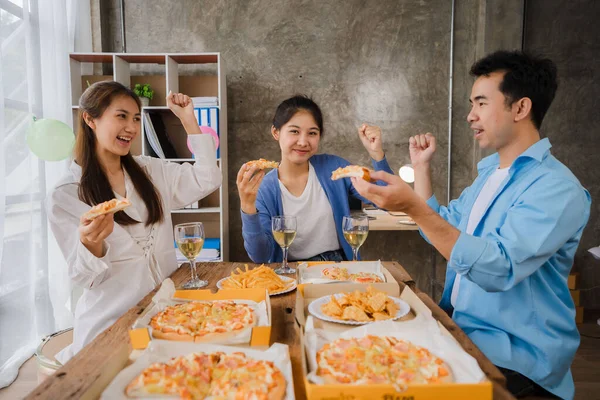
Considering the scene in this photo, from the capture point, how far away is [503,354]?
129 cm

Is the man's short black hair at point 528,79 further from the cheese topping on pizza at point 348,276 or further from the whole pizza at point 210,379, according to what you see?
the whole pizza at point 210,379

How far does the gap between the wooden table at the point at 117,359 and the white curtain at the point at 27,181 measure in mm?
2100

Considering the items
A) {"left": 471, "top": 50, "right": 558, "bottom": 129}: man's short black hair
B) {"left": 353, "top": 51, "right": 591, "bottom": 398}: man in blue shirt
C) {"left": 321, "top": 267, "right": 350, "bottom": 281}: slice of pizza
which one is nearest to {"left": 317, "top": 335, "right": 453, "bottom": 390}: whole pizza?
{"left": 353, "top": 51, "right": 591, "bottom": 398}: man in blue shirt

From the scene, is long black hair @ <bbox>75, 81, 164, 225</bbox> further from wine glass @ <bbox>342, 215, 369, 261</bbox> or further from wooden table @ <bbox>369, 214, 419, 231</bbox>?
wooden table @ <bbox>369, 214, 419, 231</bbox>

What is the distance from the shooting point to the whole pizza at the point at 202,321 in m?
0.97

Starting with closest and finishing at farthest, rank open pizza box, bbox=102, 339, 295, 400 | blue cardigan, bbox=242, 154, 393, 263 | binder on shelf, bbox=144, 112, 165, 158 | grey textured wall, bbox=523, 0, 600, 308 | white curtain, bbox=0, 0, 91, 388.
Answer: open pizza box, bbox=102, 339, 295, 400 → blue cardigan, bbox=242, 154, 393, 263 → white curtain, bbox=0, 0, 91, 388 → binder on shelf, bbox=144, 112, 165, 158 → grey textured wall, bbox=523, 0, 600, 308

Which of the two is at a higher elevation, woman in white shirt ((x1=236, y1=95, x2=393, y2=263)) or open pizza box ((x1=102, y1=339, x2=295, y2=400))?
woman in white shirt ((x1=236, y1=95, x2=393, y2=263))

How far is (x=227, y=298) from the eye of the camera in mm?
1239

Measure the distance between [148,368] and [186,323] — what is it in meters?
0.21

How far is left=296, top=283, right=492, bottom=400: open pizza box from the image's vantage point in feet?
2.25

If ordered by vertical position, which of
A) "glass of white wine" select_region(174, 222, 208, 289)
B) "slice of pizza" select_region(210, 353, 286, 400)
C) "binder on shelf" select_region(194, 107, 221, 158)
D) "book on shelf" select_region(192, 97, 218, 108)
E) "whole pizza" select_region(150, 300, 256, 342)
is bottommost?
"slice of pizza" select_region(210, 353, 286, 400)

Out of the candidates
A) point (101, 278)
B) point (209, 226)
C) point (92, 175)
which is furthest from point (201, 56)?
point (101, 278)

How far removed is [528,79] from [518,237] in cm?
63

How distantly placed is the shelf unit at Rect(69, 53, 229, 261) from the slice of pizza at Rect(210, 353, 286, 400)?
310 cm
